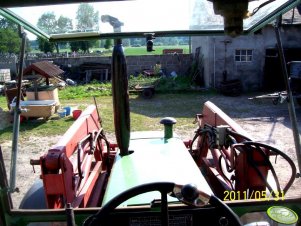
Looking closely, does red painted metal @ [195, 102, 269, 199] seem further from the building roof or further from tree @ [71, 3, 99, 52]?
the building roof

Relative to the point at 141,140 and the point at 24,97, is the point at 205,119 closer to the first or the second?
the point at 141,140

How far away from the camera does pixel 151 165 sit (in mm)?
2477

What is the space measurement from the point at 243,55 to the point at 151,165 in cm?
1093

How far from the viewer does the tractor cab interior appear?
1.13 m

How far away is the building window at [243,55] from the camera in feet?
41.3

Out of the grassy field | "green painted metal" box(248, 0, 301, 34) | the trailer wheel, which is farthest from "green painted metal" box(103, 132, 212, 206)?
the grassy field

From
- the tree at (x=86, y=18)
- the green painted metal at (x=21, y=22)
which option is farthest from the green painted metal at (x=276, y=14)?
the green painted metal at (x=21, y=22)

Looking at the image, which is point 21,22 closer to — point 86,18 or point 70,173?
point 86,18

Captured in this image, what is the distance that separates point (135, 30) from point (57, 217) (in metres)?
0.98

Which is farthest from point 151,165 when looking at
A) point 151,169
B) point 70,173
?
point 70,173

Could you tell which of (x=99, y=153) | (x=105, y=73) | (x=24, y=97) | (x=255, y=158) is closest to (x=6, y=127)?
(x=24, y=97)

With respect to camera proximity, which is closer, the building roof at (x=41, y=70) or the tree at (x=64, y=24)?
the tree at (x=64, y=24)

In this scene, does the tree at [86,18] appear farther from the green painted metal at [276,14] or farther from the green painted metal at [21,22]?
the green painted metal at [276,14]

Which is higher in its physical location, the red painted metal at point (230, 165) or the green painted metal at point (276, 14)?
the green painted metal at point (276, 14)
